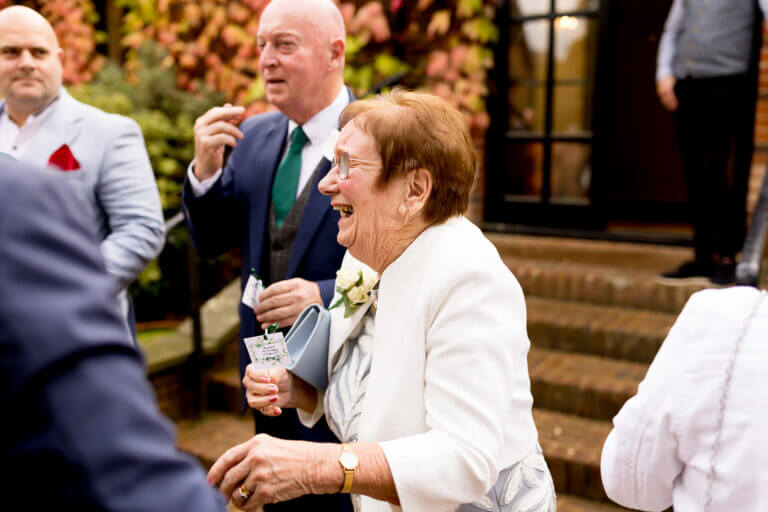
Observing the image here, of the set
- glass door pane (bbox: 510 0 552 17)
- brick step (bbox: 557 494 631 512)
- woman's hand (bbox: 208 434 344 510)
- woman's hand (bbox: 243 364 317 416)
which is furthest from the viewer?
glass door pane (bbox: 510 0 552 17)

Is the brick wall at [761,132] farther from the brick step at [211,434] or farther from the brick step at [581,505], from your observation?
the brick step at [211,434]

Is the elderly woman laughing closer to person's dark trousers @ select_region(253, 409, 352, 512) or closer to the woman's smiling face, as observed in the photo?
the woman's smiling face

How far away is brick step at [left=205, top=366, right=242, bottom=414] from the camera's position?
4289mm

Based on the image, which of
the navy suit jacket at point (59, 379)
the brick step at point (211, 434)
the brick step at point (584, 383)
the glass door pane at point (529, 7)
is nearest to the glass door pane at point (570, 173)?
the glass door pane at point (529, 7)

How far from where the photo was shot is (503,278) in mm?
1375

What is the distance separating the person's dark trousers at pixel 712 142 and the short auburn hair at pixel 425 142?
3.10 metres

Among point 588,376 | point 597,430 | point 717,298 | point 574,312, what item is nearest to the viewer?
point 717,298

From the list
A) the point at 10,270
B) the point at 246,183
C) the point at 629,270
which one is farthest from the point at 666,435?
the point at 629,270

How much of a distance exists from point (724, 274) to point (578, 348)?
0.93 m

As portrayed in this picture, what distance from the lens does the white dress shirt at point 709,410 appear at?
1.08 m

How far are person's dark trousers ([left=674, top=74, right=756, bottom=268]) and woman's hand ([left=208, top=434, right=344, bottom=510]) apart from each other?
3.50m

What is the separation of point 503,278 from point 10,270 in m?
0.99

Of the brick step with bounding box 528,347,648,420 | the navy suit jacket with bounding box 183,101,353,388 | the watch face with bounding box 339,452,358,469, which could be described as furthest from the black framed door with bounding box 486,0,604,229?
the watch face with bounding box 339,452,358,469

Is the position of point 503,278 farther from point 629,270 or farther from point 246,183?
point 629,270
